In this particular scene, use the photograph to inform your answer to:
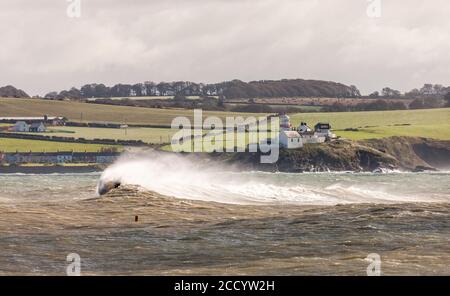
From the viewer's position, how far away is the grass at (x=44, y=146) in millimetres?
151600

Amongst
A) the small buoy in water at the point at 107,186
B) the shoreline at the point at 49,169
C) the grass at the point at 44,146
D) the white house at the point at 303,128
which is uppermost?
the white house at the point at 303,128

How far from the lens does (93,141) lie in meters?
158

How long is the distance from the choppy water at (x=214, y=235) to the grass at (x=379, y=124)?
108 metres

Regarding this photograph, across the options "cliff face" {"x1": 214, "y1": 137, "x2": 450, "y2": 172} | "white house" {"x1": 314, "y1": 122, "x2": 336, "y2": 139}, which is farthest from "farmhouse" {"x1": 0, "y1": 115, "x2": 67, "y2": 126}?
"white house" {"x1": 314, "y1": 122, "x2": 336, "y2": 139}

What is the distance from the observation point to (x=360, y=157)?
499 feet

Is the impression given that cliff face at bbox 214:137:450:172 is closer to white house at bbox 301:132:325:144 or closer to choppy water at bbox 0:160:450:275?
white house at bbox 301:132:325:144

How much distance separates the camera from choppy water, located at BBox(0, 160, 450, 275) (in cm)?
3117

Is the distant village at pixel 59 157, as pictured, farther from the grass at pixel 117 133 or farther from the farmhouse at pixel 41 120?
the farmhouse at pixel 41 120

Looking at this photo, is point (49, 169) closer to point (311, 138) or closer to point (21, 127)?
point (21, 127)

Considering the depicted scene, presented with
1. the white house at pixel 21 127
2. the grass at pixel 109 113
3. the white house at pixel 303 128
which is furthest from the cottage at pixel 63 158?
the white house at pixel 303 128

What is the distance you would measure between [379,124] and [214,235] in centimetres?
15008

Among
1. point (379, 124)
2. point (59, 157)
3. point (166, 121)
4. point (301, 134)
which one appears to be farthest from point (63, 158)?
point (379, 124)
